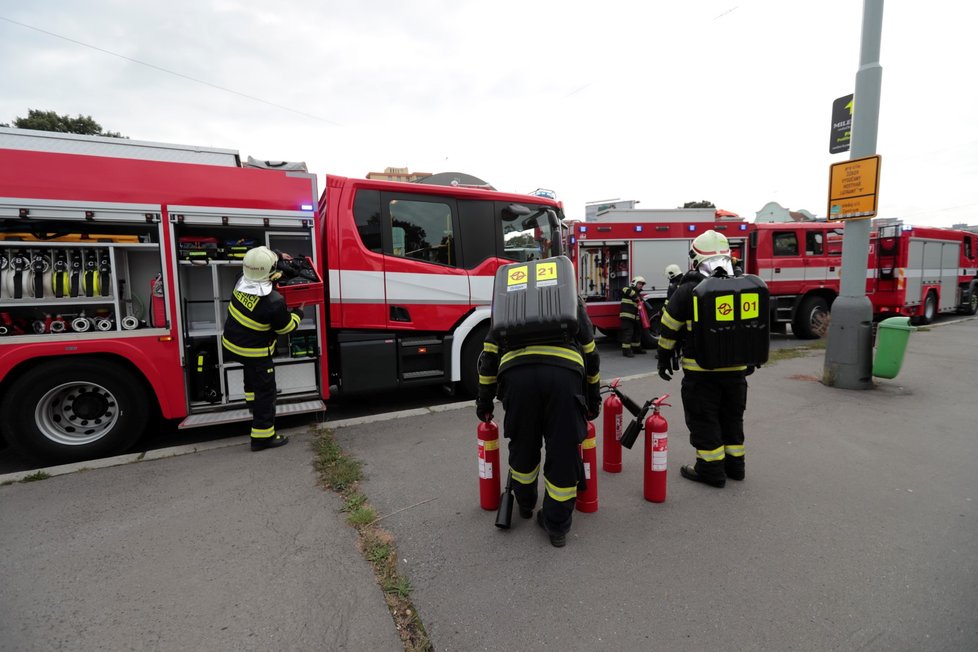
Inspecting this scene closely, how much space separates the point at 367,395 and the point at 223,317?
85.1 inches

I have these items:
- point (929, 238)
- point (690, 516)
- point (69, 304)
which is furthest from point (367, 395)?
point (929, 238)

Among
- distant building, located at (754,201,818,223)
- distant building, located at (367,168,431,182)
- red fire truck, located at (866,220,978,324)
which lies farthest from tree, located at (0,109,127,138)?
distant building, located at (754,201,818,223)

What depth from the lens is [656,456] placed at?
3.13 m

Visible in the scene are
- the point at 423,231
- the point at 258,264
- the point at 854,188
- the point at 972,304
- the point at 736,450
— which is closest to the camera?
the point at 736,450

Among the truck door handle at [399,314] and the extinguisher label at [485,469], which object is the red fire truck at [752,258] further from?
the extinguisher label at [485,469]

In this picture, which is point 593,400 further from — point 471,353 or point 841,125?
point 841,125

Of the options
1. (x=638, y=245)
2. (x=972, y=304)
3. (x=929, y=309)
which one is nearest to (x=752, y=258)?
(x=638, y=245)

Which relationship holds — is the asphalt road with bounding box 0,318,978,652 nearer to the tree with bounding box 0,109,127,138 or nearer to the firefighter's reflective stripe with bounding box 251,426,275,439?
the firefighter's reflective stripe with bounding box 251,426,275,439

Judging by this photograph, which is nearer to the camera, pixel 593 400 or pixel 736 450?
pixel 593 400

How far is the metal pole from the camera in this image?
224 inches

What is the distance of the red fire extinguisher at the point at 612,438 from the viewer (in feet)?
11.8

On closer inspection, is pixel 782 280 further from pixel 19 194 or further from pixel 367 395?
pixel 19 194

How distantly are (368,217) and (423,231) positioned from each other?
632mm

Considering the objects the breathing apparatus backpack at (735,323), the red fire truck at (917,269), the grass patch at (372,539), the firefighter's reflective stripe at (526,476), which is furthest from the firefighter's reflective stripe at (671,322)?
the red fire truck at (917,269)
